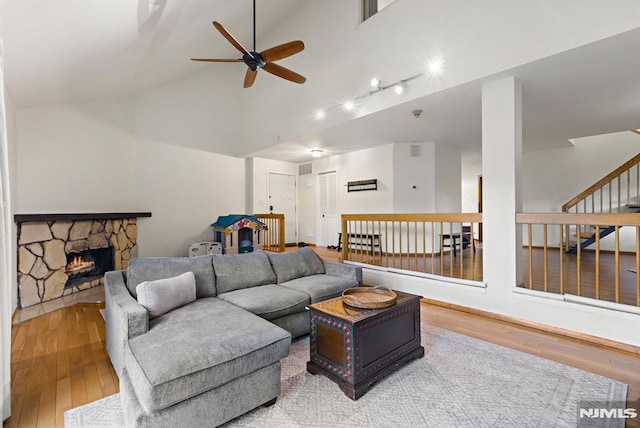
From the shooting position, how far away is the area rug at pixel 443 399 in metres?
1.78

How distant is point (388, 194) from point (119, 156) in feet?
18.3

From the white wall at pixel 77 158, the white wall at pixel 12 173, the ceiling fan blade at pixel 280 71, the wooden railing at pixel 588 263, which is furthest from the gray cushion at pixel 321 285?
the white wall at pixel 77 158

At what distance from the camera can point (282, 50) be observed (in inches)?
137

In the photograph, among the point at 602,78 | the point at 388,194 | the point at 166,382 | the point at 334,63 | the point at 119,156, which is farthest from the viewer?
the point at 388,194

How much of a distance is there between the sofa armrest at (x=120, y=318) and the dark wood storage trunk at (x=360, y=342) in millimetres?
1208

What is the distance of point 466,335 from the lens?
297cm

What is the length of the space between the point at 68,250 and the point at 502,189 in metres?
6.14

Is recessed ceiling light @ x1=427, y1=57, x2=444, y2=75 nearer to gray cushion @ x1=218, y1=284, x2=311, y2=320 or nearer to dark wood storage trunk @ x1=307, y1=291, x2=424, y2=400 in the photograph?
dark wood storage trunk @ x1=307, y1=291, x2=424, y2=400

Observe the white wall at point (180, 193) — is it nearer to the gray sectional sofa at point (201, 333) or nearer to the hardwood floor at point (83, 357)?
the hardwood floor at point (83, 357)

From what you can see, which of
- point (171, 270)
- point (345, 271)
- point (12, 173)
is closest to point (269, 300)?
point (171, 270)

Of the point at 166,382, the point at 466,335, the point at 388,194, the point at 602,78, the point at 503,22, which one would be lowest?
the point at 466,335

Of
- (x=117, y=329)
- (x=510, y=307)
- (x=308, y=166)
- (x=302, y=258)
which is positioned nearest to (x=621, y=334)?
(x=510, y=307)

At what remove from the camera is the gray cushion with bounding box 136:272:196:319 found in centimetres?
227

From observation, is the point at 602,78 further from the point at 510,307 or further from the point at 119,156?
the point at 119,156
